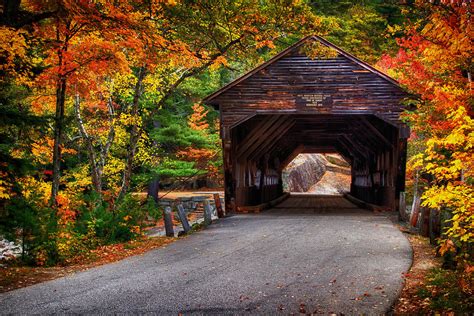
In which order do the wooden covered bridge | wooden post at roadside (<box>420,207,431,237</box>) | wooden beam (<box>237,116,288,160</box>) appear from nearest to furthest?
wooden post at roadside (<box>420,207,431,237</box>) < the wooden covered bridge < wooden beam (<box>237,116,288,160</box>)

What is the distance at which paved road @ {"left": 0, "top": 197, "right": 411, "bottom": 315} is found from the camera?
5613mm

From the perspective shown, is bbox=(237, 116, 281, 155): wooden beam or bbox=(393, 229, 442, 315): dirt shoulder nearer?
bbox=(393, 229, 442, 315): dirt shoulder

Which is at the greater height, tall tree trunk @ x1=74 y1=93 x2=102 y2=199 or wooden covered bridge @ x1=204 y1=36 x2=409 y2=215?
wooden covered bridge @ x1=204 y1=36 x2=409 y2=215

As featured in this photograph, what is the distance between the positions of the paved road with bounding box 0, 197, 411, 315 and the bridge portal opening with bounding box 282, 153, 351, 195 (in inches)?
1371

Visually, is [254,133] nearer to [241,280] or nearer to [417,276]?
[417,276]

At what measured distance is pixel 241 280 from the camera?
6.95 meters

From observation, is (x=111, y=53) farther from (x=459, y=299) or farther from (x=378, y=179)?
(x=378, y=179)

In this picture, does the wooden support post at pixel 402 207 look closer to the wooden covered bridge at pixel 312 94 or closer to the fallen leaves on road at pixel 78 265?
the wooden covered bridge at pixel 312 94

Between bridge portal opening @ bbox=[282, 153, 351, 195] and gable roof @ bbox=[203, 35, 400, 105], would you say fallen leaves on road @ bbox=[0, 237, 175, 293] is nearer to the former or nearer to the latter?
gable roof @ bbox=[203, 35, 400, 105]

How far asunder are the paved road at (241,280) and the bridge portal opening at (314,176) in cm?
3484

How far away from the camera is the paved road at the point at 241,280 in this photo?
5.61 metres

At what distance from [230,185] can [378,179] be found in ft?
27.3

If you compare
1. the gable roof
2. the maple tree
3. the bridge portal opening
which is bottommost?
the bridge portal opening

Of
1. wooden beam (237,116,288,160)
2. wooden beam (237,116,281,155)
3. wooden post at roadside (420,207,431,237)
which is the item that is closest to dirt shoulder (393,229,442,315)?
wooden post at roadside (420,207,431,237)
